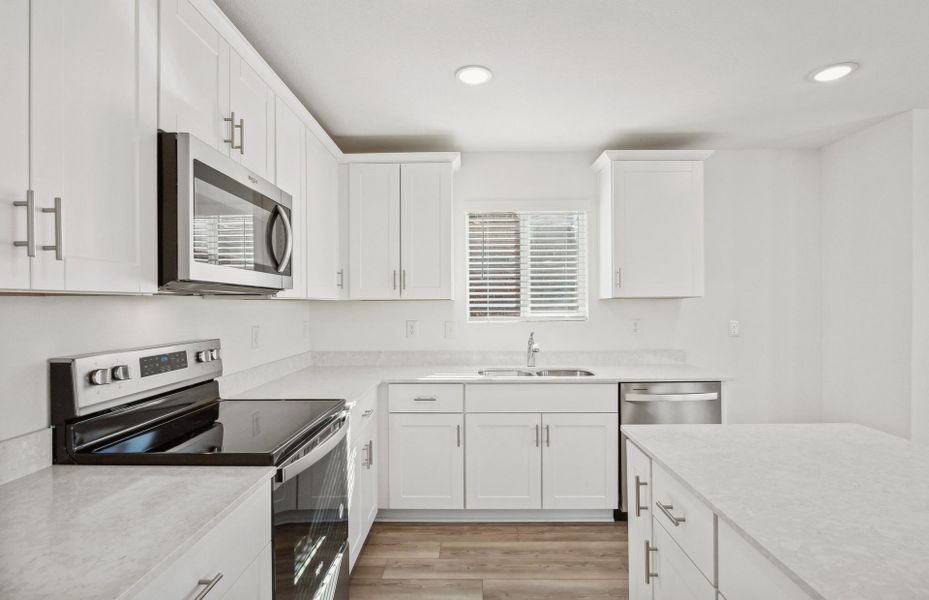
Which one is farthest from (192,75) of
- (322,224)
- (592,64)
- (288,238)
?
(592,64)

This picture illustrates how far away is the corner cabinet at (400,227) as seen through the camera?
314 cm

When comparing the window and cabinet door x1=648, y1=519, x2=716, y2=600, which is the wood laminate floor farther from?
the window

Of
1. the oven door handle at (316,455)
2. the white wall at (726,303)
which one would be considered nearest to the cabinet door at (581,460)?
the white wall at (726,303)

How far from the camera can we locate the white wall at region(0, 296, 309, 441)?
1.21m

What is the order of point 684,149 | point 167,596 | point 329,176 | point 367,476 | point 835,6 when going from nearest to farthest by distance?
point 167,596 < point 835,6 < point 367,476 < point 329,176 < point 684,149

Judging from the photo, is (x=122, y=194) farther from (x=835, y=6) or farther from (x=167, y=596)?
(x=835, y=6)

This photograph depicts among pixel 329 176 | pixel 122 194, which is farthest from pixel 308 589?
pixel 329 176

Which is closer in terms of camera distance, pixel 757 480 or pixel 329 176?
pixel 757 480

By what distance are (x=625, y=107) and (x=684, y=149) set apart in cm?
79

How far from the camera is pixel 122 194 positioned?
1.16 meters

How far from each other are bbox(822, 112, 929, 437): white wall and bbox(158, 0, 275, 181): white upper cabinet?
11.4 ft

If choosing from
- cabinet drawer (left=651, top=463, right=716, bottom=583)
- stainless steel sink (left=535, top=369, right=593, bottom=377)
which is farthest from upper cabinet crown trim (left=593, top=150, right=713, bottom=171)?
cabinet drawer (left=651, top=463, right=716, bottom=583)

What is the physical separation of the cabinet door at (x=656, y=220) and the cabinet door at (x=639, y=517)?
1747 mm

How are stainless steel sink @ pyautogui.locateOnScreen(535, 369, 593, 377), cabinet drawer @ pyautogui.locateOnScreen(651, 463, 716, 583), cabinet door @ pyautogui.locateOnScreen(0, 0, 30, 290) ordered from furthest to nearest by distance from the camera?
stainless steel sink @ pyautogui.locateOnScreen(535, 369, 593, 377) < cabinet drawer @ pyautogui.locateOnScreen(651, 463, 716, 583) < cabinet door @ pyautogui.locateOnScreen(0, 0, 30, 290)
